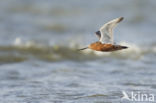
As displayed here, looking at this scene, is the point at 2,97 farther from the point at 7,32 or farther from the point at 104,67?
the point at 7,32

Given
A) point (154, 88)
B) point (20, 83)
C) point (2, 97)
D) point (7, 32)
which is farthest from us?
point (7, 32)

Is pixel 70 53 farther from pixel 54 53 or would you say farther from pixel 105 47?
pixel 105 47

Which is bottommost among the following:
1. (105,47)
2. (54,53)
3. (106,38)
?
(105,47)

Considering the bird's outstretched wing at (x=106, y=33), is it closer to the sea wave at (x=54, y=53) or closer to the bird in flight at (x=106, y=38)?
the bird in flight at (x=106, y=38)

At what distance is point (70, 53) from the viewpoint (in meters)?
11.2

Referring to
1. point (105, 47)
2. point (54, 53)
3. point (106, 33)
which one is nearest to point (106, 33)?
point (106, 33)

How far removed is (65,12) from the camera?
51.8ft

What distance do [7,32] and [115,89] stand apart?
6069 mm

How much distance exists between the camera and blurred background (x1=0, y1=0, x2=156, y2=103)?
24.8 ft

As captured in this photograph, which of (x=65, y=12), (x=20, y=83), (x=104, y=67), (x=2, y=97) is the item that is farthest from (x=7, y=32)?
(x=2, y=97)

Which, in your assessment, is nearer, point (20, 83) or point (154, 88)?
point (154, 88)

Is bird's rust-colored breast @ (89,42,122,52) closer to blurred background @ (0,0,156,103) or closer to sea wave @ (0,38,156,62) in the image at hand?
blurred background @ (0,0,156,103)

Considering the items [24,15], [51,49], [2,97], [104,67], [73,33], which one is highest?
[24,15]

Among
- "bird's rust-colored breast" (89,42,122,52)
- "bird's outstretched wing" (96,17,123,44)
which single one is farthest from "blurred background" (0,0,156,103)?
"bird's outstretched wing" (96,17,123,44)
